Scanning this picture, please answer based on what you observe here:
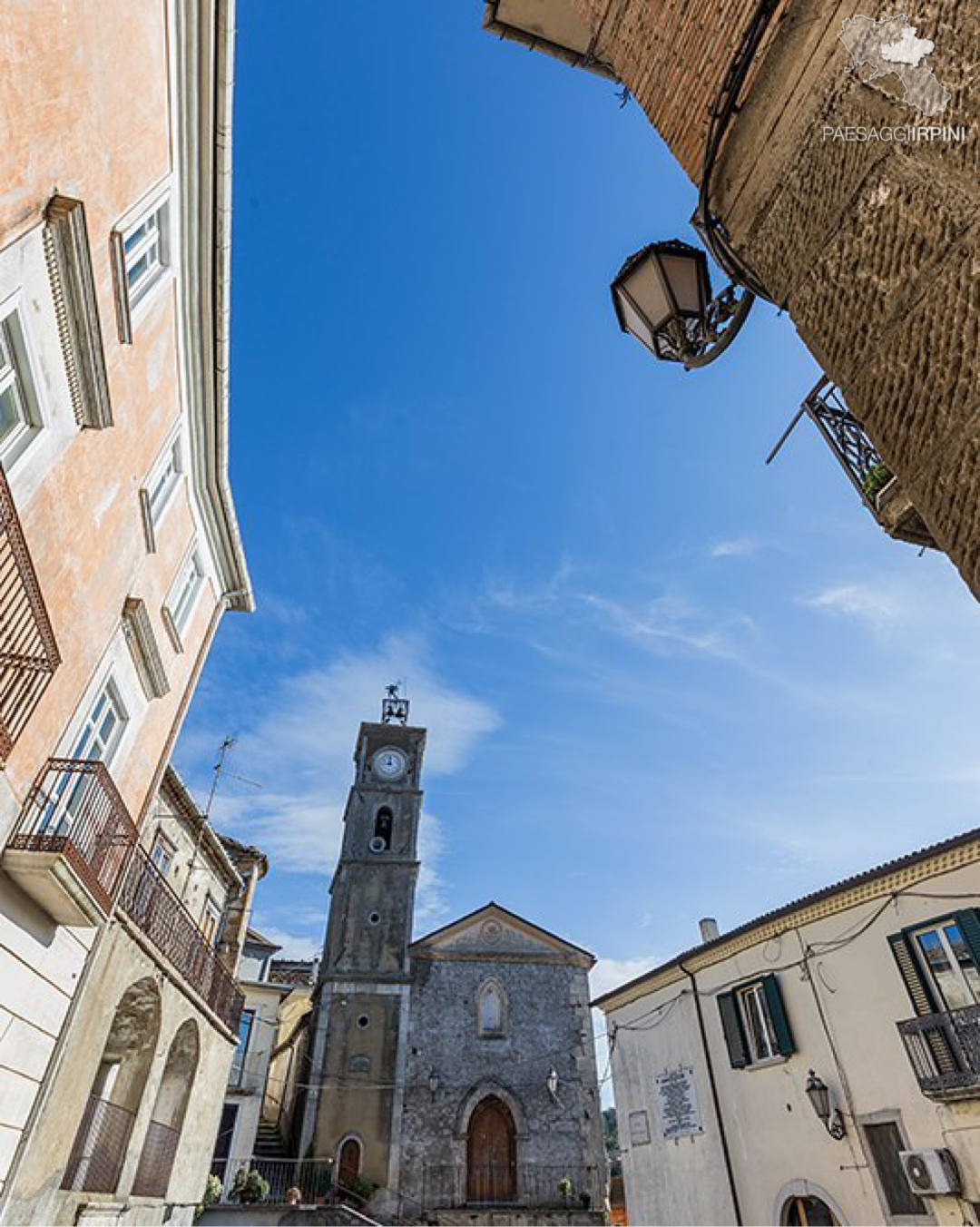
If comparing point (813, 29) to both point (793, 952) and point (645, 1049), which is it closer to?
point (793, 952)

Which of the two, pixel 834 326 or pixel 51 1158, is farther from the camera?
pixel 51 1158

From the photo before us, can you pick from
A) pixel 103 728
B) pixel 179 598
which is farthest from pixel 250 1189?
pixel 179 598

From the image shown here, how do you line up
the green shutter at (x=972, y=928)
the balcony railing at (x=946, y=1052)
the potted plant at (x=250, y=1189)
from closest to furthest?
1. the balcony railing at (x=946, y=1052)
2. the green shutter at (x=972, y=928)
3. the potted plant at (x=250, y=1189)

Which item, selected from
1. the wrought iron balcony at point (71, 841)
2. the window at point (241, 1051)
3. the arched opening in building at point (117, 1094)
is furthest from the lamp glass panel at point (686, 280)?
the window at point (241, 1051)

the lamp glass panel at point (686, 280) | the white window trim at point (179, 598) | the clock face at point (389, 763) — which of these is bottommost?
the lamp glass panel at point (686, 280)

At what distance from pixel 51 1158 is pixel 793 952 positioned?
1211 centimetres

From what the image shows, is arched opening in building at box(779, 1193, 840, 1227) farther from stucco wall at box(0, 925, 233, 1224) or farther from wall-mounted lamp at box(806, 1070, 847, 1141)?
stucco wall at box(0, 925, 233, 1224)

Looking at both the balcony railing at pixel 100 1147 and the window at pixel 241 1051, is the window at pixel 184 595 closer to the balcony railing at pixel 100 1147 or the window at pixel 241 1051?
the balcony railing at pixel 100 1147

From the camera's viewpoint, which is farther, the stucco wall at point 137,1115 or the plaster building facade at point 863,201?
the stucco wall at point 137,1115

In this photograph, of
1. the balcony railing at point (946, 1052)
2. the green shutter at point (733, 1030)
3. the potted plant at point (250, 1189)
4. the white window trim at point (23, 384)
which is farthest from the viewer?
the potted plant at point (250, 1189)

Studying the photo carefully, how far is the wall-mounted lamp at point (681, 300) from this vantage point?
3.77 m

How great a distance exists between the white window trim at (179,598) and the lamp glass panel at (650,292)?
7769 mm

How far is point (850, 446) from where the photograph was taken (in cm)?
529

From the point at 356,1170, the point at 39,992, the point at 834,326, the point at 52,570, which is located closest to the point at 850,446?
the point at 834,326
